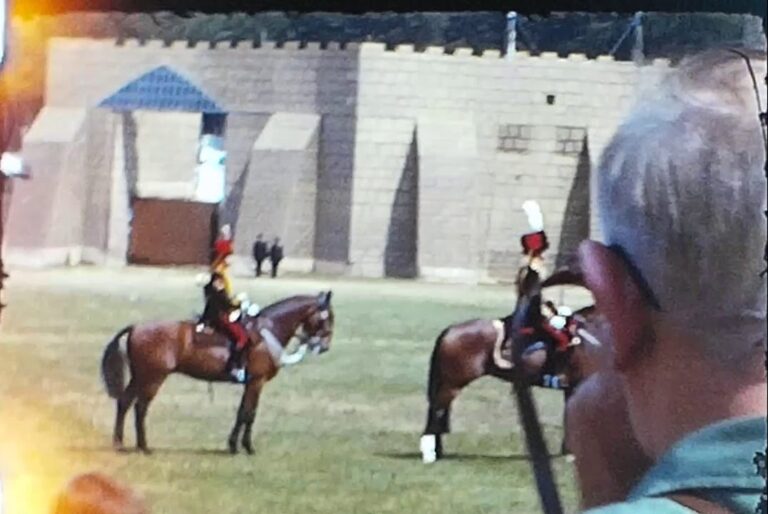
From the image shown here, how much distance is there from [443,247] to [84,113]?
1.71 ft

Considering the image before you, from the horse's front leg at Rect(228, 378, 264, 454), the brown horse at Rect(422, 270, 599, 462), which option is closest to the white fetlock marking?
the brown horse at Rect(422, 270, 599, 462)

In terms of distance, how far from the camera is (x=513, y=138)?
1521mm

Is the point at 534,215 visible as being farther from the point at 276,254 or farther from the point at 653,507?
the point at 653,507

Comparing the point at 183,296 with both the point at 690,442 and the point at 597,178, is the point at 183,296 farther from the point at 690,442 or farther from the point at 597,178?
the point at 690,442

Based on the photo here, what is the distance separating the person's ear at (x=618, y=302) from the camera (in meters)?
1.36

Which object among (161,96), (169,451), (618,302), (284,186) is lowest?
(169,451)

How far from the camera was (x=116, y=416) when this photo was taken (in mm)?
1531

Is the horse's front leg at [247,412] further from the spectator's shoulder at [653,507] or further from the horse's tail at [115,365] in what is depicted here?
the spectator's shoulder at [653,507]

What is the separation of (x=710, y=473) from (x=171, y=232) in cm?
75

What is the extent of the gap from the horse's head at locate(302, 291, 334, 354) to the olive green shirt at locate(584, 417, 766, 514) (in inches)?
16.4

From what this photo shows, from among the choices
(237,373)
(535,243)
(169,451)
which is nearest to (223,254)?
(237,373)

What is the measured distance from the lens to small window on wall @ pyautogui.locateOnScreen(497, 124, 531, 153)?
4.97 feet

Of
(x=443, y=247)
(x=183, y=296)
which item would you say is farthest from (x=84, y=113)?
(x=443, y=247)

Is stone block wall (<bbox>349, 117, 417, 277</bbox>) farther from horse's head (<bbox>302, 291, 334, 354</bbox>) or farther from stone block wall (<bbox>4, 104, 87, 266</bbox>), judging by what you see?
stone block wall (<bbox>4, 104, 87, 266</bbox>)
